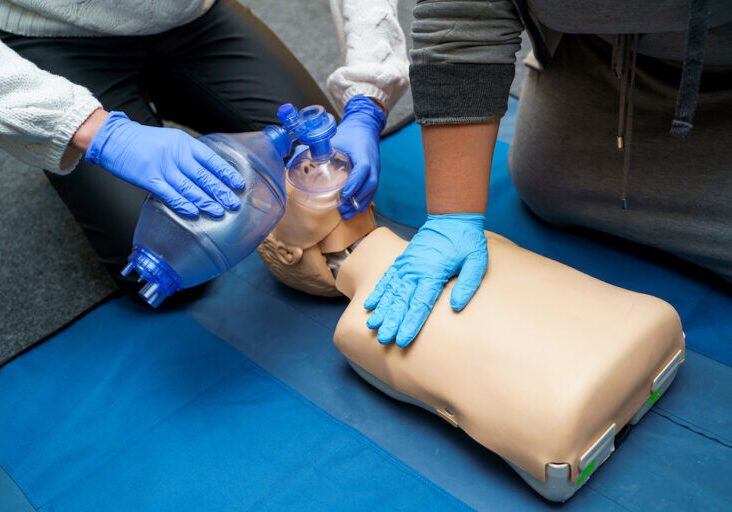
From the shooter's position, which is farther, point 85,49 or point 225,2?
point 225,2

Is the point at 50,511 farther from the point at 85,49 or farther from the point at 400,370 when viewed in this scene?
the point at 85,49

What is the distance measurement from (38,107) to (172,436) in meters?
0.55

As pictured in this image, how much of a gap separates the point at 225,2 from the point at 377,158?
2.07 feet

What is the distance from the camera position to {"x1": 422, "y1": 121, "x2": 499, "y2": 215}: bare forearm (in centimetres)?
88

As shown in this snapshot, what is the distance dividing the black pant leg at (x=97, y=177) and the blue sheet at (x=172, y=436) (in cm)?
18

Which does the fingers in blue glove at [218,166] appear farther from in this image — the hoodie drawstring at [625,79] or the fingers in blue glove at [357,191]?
the hoodie drawstring at [625,79]

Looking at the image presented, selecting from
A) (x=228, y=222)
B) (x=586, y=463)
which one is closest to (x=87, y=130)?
(x=228, y=222)

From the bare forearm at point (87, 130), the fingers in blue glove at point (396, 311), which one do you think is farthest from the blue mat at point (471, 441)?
the bare forearm at point (87, 130)

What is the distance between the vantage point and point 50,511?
89 cm

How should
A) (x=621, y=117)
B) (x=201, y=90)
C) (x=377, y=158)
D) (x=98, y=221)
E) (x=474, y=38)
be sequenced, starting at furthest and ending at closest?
1. (x=201, y=90)
2. (x=98, y=221)
3. (x=377, y=158)
4. (x=621, y=117)
5. (x=474, y=38)

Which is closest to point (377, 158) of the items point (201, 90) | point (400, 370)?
point (400, 370)

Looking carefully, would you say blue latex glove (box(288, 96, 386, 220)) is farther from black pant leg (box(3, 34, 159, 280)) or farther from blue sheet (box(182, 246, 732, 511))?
black pant leg (box(3, 34, 159, 280))

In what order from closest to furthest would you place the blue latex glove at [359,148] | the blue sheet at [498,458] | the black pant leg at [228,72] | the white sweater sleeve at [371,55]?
the blue sheet at [498,458], the blue latex glove at [359,148], the white sweater sleeve at [371,55], the black pant leg at [228,72]

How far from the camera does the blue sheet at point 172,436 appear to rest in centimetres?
84
